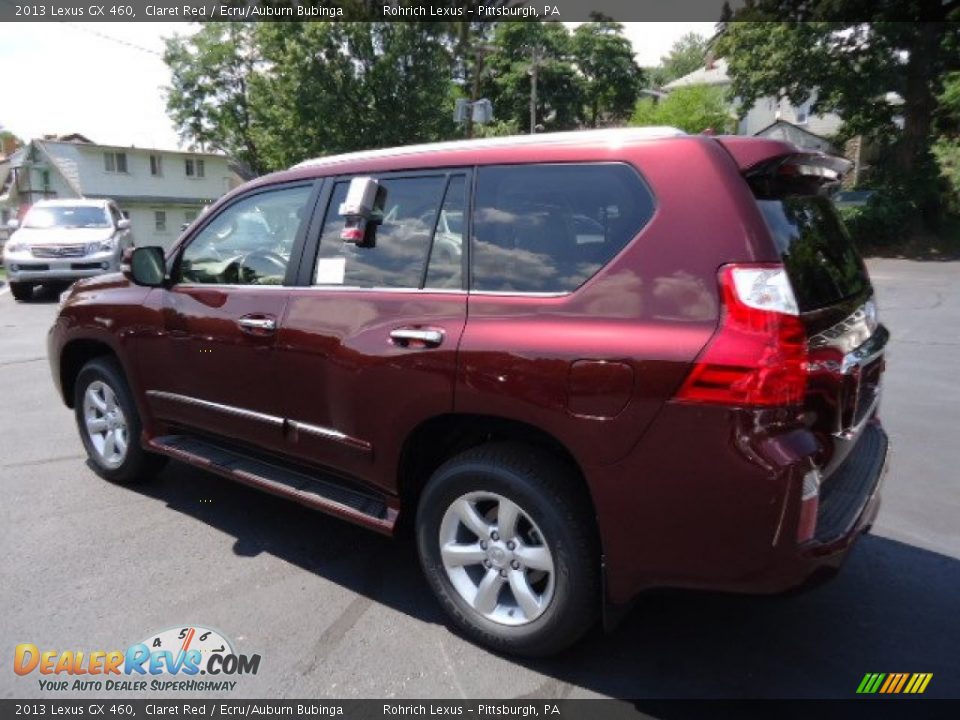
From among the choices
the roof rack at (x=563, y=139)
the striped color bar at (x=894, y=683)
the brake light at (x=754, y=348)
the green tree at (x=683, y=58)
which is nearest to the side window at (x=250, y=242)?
the roof rack at (x=563, y=139)

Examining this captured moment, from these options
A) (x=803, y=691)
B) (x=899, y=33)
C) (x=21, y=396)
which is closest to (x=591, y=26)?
(x=899, y=33)

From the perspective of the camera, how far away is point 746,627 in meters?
3.00

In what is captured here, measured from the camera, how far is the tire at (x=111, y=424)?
4.33m

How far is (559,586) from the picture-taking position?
2564 mm

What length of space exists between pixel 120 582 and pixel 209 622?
61cm

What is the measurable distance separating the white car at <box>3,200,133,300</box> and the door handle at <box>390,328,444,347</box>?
39.8ft

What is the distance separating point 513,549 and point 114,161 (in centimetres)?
4494

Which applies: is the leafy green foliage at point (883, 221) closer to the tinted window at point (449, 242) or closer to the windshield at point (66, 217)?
the windshield at point (66, 217)

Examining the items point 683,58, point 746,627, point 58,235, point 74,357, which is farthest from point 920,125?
point 683,58

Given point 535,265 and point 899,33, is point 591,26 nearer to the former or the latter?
point 899,33

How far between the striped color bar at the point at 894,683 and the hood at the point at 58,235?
14573 millimetres

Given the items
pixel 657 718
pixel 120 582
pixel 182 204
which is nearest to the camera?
pixel 657 718

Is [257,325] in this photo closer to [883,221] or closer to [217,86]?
[883,221]

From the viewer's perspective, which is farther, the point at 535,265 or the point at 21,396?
the point at 21,396
